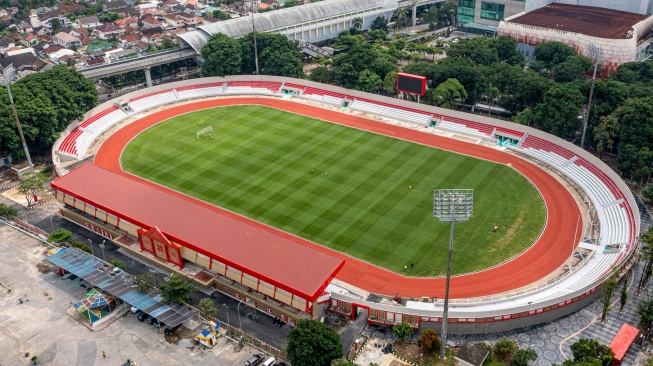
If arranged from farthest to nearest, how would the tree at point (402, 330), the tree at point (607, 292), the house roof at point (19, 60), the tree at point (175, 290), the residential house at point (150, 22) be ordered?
the residential house at point (150, 22), the house roof at point (19, 60), the tree at point (175, 290), the tree at point (607, 292), the tree at point (402, 330)

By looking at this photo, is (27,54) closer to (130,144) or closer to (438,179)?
(130,144)

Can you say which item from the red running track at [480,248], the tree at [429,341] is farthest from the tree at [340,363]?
the red running track at [480,248]

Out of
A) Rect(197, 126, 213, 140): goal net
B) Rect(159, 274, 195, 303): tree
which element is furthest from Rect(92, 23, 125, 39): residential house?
Rect(159, 274, 195, 303): tree

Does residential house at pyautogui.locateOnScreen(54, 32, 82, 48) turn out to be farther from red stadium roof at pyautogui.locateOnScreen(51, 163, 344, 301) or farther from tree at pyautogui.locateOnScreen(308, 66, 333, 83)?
red stadium roof at pyautogui.locateOnScreen(51, 163, 344, 301)

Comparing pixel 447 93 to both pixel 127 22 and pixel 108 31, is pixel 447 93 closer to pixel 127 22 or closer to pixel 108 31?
pixel 108 31

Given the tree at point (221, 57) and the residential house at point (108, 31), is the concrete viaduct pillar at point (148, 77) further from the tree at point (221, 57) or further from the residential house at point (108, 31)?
the residential house at point (108, 31)
